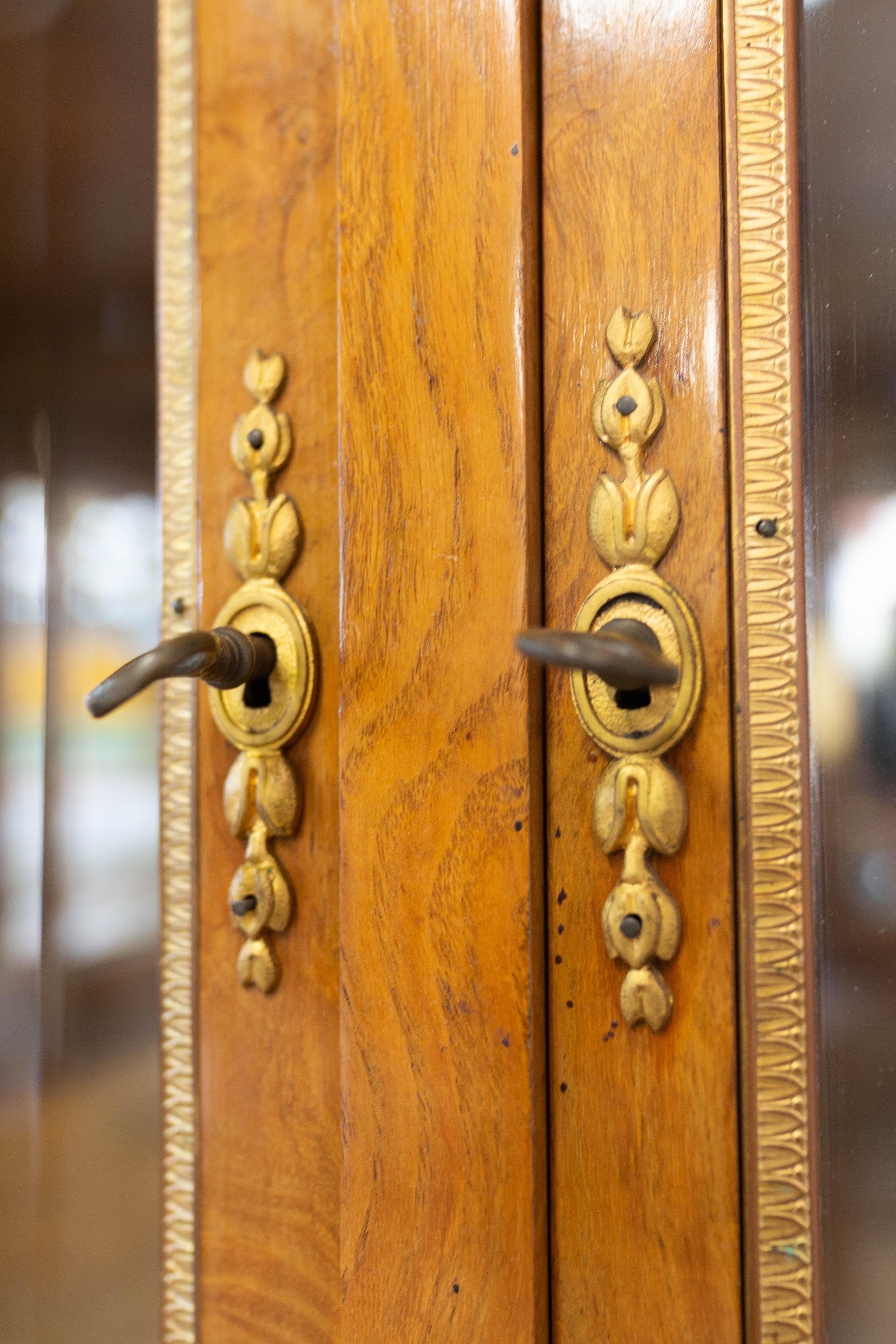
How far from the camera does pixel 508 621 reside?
0.34 metres

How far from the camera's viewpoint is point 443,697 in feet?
1.15

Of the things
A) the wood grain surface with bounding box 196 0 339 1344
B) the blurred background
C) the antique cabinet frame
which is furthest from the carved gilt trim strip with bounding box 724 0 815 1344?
the blurred background

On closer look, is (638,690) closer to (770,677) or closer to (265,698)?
(770,677)

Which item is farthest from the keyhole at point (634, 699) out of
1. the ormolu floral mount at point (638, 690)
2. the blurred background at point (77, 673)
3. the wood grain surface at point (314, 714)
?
the blurred background at point (77, 673)

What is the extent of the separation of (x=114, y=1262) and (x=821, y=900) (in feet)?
1.20

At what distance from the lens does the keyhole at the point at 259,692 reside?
40 cm

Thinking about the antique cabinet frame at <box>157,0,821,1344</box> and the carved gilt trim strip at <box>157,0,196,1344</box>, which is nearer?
the antique cabinet frame at <box>157,0,821,1344</box>

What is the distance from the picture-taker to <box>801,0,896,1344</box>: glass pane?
12.3 inches

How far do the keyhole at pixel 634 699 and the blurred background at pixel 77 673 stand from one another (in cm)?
23

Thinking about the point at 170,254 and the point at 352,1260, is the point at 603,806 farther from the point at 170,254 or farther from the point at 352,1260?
the point at 170,254

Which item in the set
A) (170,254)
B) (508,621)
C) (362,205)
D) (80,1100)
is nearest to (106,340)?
(170,254)

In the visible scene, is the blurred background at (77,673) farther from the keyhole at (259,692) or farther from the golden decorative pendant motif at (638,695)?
the golden decorative pendant motif at (638,695)

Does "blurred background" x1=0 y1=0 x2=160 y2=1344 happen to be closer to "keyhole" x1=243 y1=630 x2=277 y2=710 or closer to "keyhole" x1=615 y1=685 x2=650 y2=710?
"keyhole" x1=243 y1=630 x2=277 y2=710

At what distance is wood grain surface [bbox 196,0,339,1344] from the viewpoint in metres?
0.39
